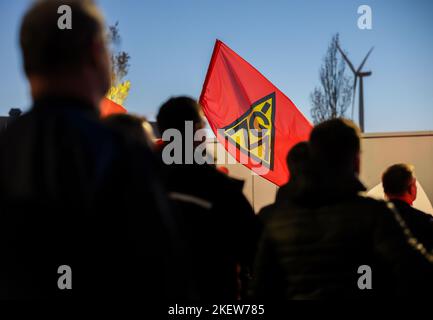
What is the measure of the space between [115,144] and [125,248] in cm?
22

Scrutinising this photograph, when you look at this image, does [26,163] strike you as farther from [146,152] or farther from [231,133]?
[231,133]

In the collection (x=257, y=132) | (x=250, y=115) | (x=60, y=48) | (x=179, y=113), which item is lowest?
(x=60, y=48)

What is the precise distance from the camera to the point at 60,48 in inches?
47.6

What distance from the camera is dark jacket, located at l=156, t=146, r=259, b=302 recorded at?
2.46m

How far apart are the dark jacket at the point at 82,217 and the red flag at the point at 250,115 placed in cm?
563

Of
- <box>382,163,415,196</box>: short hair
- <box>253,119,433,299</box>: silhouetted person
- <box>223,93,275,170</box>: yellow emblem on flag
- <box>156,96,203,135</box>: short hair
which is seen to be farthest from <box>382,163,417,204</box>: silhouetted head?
<box>223,93,275,170</box>: yellow emblem on flag

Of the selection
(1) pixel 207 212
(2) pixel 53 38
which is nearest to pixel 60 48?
(2) pixel 53 38

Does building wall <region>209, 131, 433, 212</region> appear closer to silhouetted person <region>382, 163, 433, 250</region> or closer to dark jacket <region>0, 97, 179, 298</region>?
silhouetted person <region>382, 163, 433, 250</region>

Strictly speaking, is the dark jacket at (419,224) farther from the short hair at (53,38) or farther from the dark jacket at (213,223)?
the short hair at (53,38)

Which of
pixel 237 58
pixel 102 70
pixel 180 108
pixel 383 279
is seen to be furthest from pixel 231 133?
pixel 102 70

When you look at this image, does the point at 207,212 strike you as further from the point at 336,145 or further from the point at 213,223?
the point at 336,145

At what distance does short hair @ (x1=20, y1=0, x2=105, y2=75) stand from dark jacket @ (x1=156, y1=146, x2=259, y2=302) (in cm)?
130

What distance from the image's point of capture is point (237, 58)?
7.61 m

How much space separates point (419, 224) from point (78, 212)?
296cm
